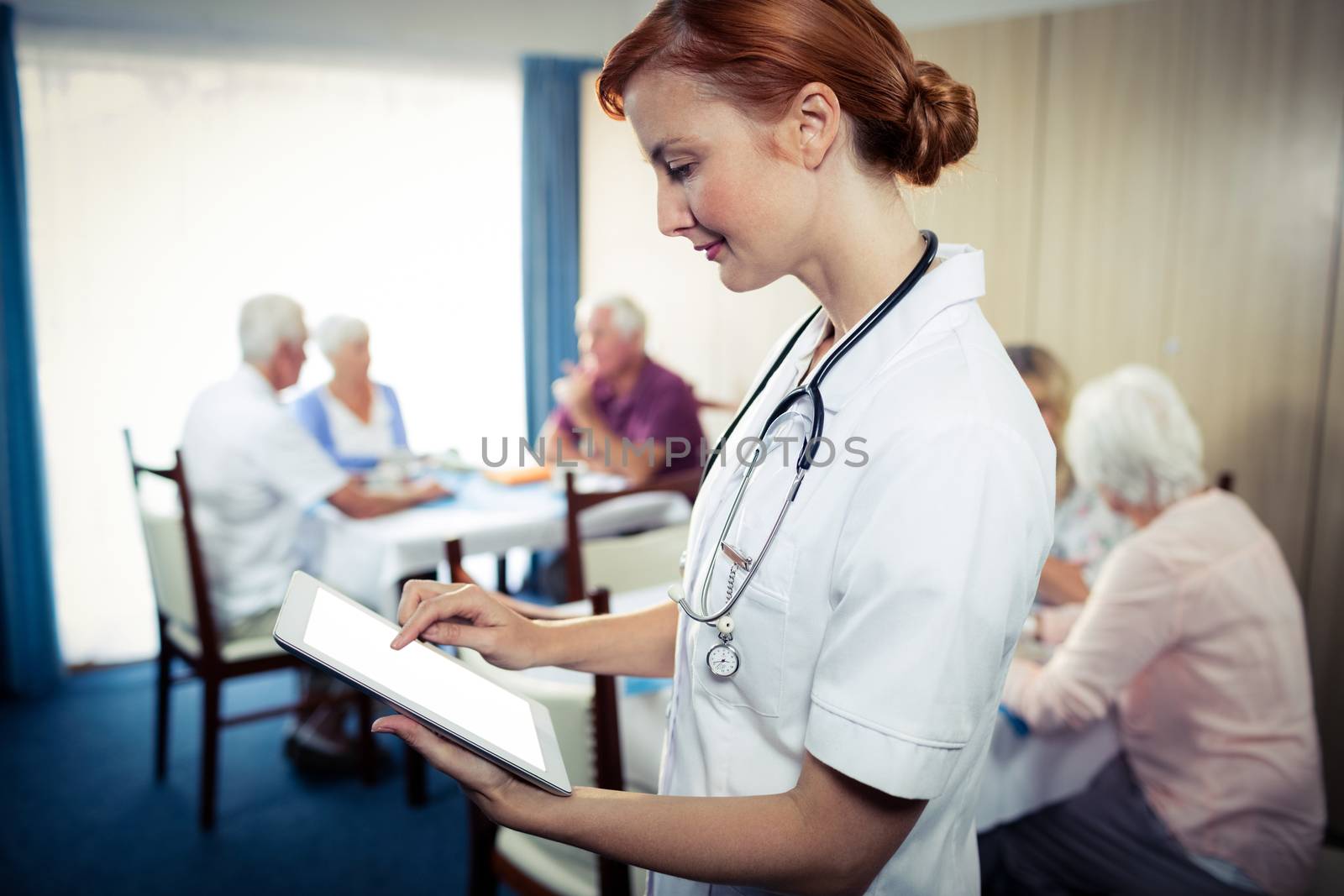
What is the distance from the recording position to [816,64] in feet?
2.37

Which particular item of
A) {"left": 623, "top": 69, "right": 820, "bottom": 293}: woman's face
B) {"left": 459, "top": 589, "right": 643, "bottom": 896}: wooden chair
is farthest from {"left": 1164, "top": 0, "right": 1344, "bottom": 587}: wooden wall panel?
{"left": 623, "top": 69, "right": 820, "bottom": 293}: woman's face

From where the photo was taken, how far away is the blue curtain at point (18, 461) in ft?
9.68

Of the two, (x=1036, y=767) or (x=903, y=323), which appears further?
(x=1036, y=767)

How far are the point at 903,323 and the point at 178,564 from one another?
7.18ft

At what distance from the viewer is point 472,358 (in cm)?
409

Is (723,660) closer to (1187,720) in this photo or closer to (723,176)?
(723,176)

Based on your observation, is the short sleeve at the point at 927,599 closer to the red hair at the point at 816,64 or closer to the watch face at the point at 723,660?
the watch face at the point at 723,660

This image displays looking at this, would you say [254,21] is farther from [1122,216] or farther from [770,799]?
[770,799]

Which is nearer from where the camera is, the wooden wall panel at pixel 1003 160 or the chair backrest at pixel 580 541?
the chair backrest at pixel 580 541

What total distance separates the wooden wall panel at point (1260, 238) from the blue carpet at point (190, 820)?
2277 millimetres

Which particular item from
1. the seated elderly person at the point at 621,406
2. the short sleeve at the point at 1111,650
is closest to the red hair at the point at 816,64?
the short sleeve at the point at 1111,650

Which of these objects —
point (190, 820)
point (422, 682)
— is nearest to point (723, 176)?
point (422, 682)

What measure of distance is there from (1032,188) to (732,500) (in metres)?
2.37

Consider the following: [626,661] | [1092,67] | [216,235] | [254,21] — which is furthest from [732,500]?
[254,21]
